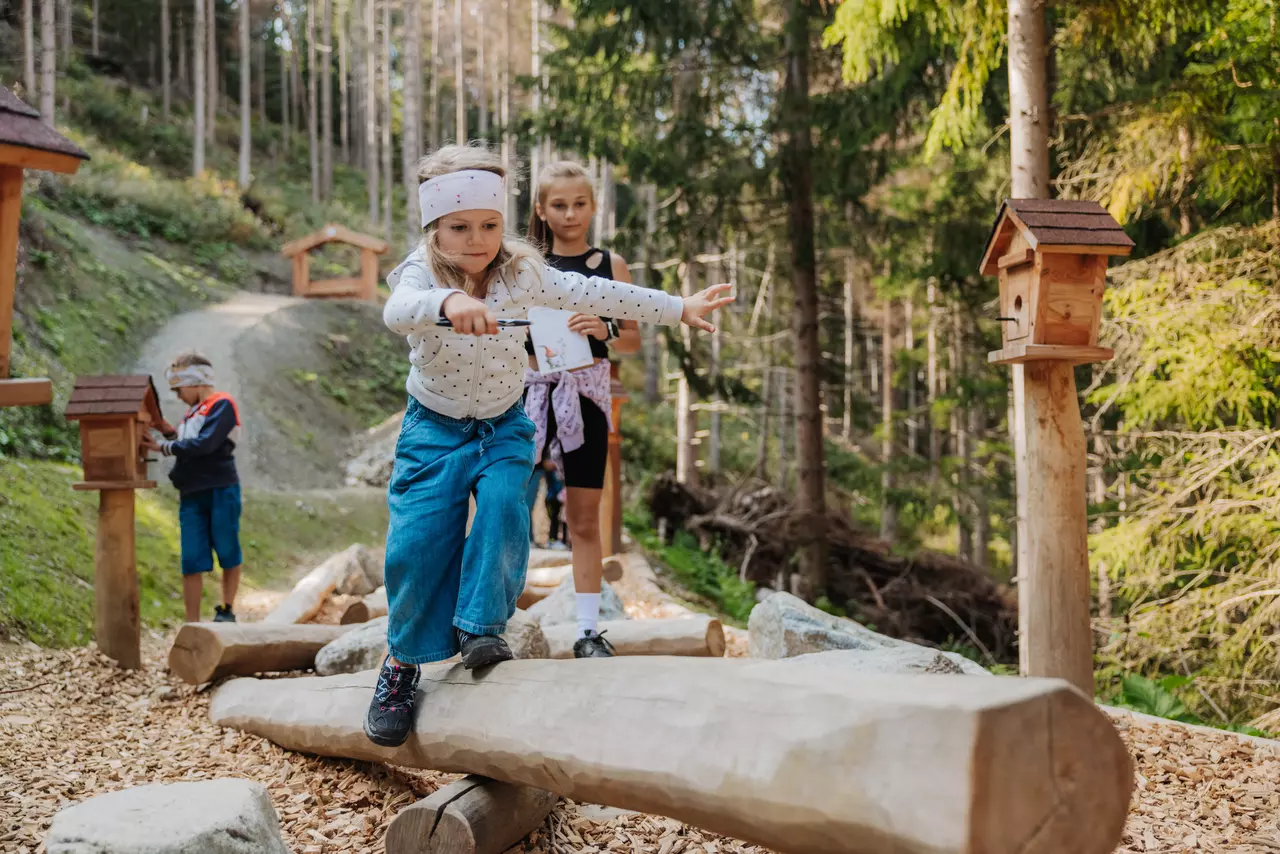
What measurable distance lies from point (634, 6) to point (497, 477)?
8804 millimetres

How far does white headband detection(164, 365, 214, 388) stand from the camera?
6.36 m

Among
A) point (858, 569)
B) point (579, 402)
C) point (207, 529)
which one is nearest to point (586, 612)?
point (579, 402)

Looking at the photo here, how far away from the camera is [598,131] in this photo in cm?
1212

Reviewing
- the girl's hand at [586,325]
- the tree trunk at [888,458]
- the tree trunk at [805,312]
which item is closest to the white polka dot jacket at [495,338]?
the girl's hand at [586,325]

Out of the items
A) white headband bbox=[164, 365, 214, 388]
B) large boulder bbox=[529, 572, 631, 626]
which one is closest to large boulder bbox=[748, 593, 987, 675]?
large boulder bbox=[529, 572, 631, 626]

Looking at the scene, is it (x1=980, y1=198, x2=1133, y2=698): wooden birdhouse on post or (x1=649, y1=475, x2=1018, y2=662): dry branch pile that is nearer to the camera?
(x1=980, y1=198, x2=1133, y2=698): wooden birdhouse on post

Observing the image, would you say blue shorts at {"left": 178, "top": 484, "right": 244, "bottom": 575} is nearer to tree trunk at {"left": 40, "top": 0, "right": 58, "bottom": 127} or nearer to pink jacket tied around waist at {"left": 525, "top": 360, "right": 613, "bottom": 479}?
pink jacket tied around waist at {"left": 525, "top": 360, "right": 613, "bottom": 479}

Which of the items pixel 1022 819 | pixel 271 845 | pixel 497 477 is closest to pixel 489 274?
pixel 497 477

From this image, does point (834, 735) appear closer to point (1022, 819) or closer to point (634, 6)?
point (1022, 819)

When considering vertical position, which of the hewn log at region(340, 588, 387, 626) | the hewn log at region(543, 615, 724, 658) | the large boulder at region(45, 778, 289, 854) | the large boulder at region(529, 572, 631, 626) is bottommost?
the hewn log at region(340, 588, 387, 626)

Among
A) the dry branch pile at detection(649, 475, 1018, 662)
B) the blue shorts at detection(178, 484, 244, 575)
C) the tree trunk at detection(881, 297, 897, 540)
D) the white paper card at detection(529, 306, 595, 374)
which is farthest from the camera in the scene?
the tree trunk at detection(881, 297, 897, 540)

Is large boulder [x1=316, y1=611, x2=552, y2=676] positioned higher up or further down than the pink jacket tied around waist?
further down

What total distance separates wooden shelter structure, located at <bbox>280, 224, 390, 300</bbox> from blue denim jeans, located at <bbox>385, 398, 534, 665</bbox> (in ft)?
60.2

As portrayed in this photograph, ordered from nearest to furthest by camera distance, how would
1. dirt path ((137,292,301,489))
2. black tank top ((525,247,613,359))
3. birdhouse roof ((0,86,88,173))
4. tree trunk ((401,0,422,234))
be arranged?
birdhouse roof ((0,86,88,173)), black tank top ((525,247,613,359)), dirt path ((137,292,301,489)), tree trunk ((401,0,422,234))
